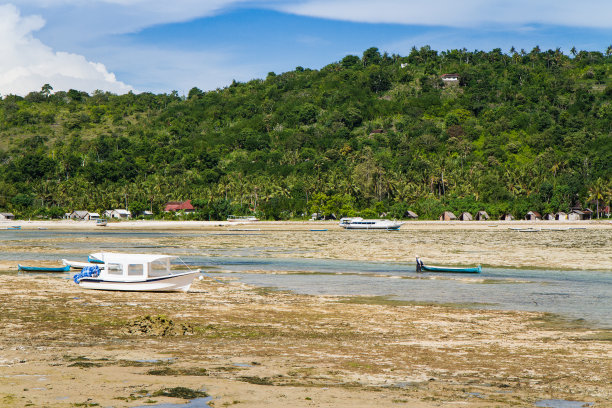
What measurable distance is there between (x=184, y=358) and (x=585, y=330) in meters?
15.5

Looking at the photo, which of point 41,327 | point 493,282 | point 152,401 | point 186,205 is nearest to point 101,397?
point 152,401

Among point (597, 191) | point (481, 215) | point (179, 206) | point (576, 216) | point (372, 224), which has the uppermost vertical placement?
point (597, 191)

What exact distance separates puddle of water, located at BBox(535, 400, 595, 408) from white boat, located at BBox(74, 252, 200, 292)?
2263 cm

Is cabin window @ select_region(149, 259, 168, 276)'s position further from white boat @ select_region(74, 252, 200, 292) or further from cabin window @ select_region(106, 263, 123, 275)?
Answer: cabin window @ select_region(106, 263, 123, 275)

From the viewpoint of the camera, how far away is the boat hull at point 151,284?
1319 inches

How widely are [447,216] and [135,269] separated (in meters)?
122

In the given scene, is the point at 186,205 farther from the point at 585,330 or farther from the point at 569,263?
the point at 585,330

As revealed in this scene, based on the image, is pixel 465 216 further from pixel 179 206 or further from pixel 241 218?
pixel 179 206

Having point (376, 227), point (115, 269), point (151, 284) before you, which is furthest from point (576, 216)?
point (115, 269)

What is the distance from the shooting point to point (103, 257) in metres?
Answer: 35.1

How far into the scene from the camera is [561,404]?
14.2 meters

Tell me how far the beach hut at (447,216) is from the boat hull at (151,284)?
4740 inches

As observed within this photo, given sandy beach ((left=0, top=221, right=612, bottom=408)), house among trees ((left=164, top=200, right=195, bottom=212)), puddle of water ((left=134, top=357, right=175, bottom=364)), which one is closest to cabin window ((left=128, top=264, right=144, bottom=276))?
sandy beach ((left=0, top=221, right=612, bottom=408))

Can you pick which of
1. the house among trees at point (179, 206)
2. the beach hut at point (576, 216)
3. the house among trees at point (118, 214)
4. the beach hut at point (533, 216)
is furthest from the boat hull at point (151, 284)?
the house among trees at point (118, 214)
